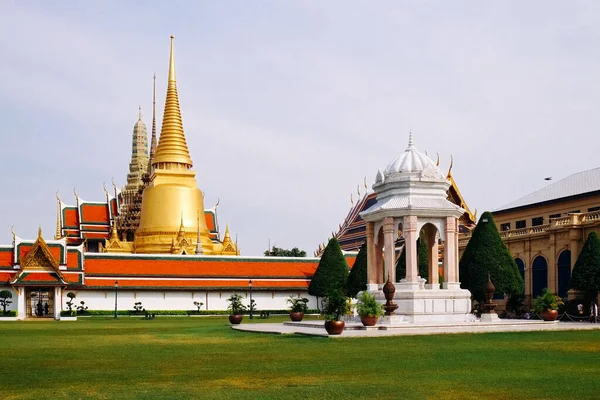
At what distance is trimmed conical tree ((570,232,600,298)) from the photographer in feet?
144

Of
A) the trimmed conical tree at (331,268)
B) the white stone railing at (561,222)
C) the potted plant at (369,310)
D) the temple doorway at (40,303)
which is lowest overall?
the temple doorway at (40,303)

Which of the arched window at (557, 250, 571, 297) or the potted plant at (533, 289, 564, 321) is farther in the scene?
the arched window at (557, 250, 571, 297)

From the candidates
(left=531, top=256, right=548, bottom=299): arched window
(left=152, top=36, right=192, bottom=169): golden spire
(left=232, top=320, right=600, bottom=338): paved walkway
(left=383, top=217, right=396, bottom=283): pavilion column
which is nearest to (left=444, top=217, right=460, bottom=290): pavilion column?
(left=383, top=217, right=396, bottom=283): pavilion column

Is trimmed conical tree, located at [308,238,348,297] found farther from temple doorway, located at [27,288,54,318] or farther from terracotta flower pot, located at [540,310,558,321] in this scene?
terracotta flower pot, located at [540,310,558,321]

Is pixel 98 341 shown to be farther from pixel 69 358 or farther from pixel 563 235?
pixel 563 235

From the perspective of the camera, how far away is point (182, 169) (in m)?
86.0

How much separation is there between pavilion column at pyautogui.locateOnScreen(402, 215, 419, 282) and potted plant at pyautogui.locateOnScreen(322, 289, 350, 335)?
579 cm

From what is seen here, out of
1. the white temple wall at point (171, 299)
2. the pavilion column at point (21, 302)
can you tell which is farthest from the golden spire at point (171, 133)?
the pavilion column at point (21, 302)

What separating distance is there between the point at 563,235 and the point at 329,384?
141ft

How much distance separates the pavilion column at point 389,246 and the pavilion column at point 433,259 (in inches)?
97.6

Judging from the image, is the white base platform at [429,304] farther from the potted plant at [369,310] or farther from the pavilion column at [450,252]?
the potted plant at [369,310]

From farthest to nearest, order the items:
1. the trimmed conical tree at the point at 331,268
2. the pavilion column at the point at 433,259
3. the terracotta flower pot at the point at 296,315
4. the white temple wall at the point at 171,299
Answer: the trimmed conical tree at the point at 331,268
the white temple wall at the point at 171,299
the terracotta flower pot at the point at 296,315
the pavilion column at the point at 433,259

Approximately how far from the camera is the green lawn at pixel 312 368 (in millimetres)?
13266

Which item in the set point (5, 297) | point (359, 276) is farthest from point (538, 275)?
point (5, 297)
